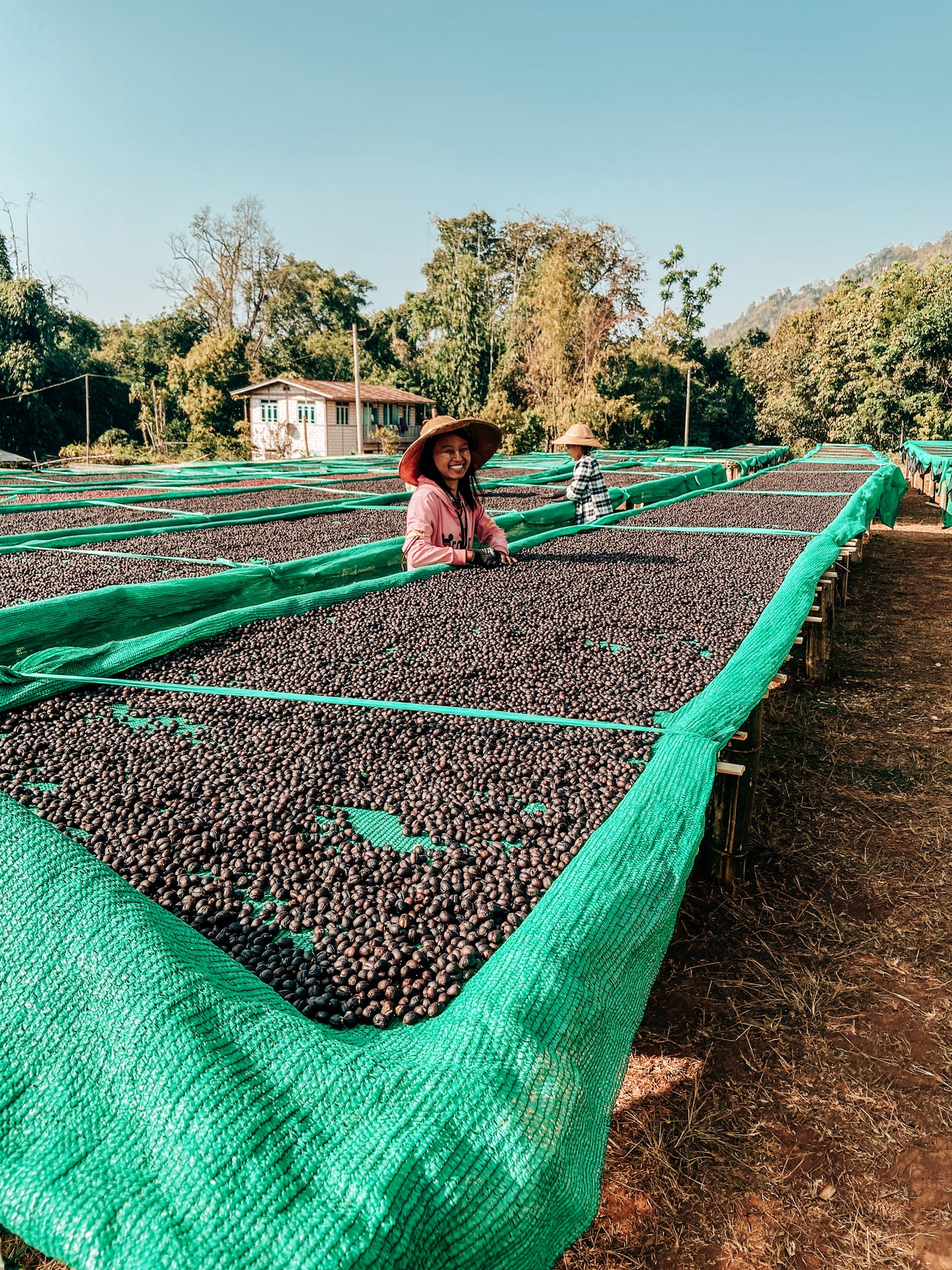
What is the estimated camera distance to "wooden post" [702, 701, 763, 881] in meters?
2.34

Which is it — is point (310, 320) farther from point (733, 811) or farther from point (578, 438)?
point (733, 811)

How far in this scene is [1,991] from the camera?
1.13 meters

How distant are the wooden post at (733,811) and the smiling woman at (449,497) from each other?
224cm

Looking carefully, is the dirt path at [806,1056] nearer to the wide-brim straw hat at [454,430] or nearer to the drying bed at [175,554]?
the wide-brim straw hat at [454,430]

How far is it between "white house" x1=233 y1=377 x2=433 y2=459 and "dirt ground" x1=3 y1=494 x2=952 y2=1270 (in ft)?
87.0

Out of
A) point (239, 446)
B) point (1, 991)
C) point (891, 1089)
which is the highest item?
point (239, 446)

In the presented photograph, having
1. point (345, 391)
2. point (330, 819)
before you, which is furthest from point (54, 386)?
point (330, 819)

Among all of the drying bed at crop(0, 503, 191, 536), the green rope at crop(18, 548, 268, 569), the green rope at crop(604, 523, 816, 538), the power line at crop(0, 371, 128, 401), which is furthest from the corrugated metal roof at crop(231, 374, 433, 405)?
the green rope at crop(18, 548, 268, 569)

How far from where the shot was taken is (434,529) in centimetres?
446

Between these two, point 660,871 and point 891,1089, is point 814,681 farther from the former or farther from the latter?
point 660,871

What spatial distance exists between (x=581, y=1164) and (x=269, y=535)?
613 centimetres

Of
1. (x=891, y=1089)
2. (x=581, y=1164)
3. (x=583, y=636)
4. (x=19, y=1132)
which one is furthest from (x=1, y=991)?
(x=583, y=636)

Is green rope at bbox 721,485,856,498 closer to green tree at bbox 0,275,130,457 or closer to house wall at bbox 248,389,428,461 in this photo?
house wall at bbox 248,389,428,461

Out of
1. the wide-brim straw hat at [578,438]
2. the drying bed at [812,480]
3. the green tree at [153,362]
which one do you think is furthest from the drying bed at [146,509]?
the green tree at [153,362]
